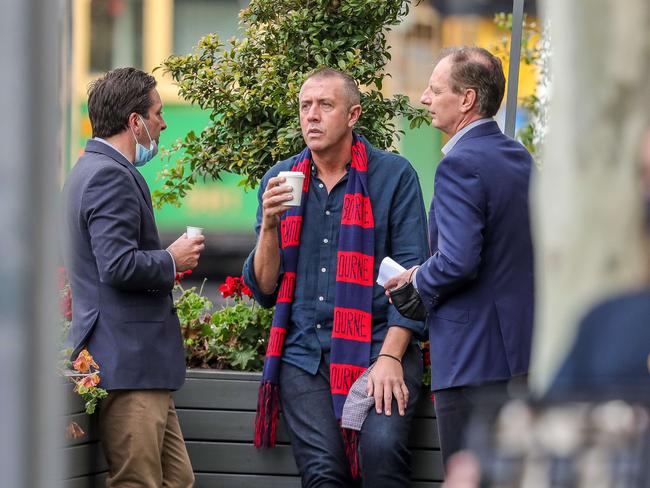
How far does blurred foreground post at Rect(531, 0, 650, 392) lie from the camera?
202cm

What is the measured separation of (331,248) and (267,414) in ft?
2.12

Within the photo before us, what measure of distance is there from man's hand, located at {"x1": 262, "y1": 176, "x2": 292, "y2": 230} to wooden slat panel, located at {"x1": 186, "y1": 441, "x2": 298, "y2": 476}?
39.7 inches

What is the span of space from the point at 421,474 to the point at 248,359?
86 centimetres

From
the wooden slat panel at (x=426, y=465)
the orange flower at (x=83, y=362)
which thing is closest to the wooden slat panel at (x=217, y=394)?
the wooden slat panel at (x=426, y=465)

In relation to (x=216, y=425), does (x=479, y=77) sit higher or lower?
higher

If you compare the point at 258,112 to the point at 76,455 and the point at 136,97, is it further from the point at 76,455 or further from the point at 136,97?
the point at 76,455

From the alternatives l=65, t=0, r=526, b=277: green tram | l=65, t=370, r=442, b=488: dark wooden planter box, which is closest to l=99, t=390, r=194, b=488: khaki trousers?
l=65, t=370, r=442, b=488: dark wooden planter box

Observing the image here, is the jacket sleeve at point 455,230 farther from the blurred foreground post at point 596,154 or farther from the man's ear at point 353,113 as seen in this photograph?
the blurred foreground post at point 596,154

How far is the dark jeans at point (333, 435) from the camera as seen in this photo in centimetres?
433

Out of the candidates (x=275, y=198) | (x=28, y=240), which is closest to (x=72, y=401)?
(x=275, y=198)

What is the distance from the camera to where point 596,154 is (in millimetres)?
2064

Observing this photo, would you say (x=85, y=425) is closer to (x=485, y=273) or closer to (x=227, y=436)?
(x=227, y=436)

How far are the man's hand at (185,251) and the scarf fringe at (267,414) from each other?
1.80ft

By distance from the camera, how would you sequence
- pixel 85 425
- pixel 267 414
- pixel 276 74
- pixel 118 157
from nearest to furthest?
pixel 118 157 → pixel 85 425 → pixel 267 414 → pixel 276 74
